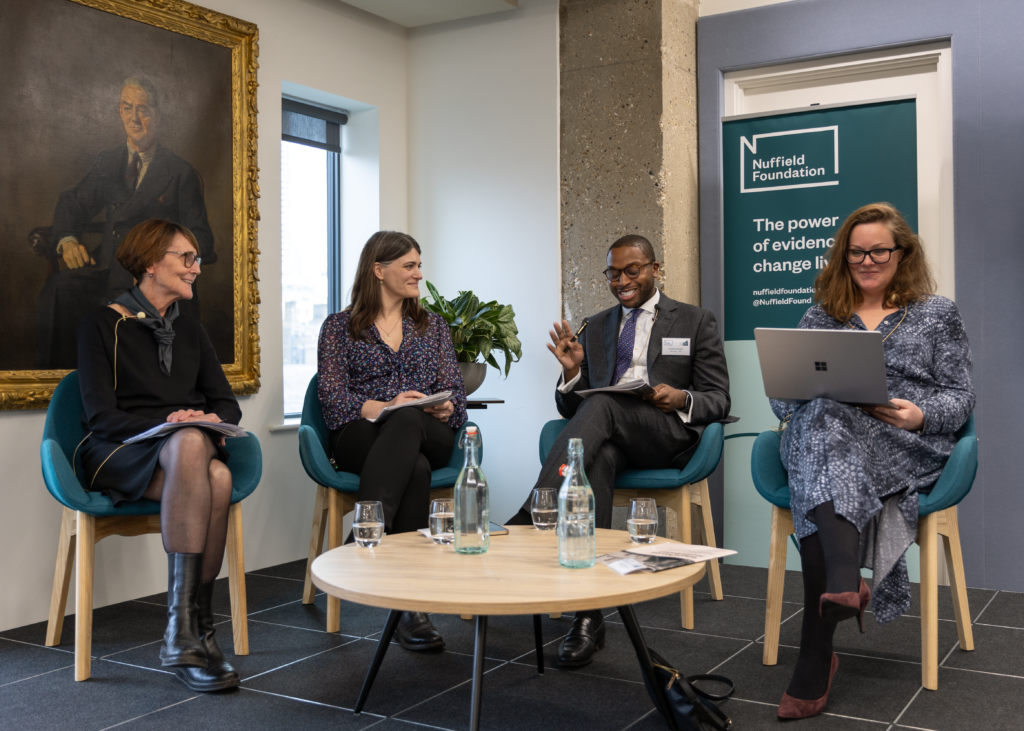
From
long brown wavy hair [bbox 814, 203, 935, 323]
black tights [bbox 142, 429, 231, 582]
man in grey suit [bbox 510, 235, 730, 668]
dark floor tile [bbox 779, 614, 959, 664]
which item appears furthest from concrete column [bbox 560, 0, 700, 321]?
black tights [bbox 142, 429, 231, 582]

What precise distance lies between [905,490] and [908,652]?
59 centimetres

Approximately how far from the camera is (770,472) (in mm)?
2820

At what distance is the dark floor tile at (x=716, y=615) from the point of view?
310 cm

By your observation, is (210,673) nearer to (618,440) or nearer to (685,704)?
(685,704)

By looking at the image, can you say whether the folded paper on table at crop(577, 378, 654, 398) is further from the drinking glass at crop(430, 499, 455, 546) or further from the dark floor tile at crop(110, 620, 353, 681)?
the dark floor tile at crop(110, 620, 353, 681)

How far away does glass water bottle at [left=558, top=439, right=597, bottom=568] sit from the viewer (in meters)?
2.07

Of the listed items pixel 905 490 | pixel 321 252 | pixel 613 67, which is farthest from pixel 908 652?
pixel 321 252

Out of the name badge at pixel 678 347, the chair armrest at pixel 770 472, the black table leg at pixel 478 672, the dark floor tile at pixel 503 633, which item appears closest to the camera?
the black table leg at pixel 478 672

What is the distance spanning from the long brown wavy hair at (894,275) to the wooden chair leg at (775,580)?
2.16ft

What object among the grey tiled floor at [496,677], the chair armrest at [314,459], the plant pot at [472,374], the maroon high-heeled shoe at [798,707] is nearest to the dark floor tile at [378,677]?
the grey tiled floor at [496,677]

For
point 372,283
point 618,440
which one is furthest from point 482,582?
point 372,283

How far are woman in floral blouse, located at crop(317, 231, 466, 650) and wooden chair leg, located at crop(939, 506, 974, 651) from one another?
1635mm

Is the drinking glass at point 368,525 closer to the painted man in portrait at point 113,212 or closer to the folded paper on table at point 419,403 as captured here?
the folded paper on table at point 419,403

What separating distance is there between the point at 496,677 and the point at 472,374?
1.69 meters
